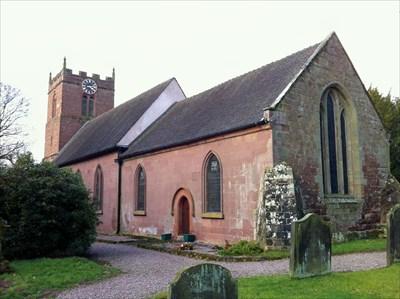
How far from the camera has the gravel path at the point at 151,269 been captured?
9344mm

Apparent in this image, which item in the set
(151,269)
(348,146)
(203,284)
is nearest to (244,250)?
(151,269)

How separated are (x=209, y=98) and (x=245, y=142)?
24.3 feet

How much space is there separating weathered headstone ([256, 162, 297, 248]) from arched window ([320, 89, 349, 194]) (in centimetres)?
346

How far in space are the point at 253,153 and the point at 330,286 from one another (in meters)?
8.67

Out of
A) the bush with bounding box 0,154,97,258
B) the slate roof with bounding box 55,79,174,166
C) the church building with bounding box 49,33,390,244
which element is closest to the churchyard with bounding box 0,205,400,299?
the bush with bounding box 0,154,97,258

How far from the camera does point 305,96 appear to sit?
17375 millimetres

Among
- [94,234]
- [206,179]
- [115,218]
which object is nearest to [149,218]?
[115,218]

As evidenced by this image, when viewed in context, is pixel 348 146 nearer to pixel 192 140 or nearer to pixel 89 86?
pixel 192 140

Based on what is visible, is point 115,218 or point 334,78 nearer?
point 334,78

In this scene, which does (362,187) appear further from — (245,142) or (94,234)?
(94,234)

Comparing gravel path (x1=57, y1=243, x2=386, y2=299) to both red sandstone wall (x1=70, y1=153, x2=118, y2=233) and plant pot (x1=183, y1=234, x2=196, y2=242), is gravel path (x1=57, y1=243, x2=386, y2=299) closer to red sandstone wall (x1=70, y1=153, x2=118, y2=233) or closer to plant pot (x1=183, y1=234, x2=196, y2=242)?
plant pot (x1=183, y1=234, x2=196, y2=242)

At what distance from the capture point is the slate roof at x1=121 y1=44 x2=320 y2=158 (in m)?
17.6

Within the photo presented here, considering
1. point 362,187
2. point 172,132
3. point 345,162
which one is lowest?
point 362,187

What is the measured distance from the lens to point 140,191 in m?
24.3
